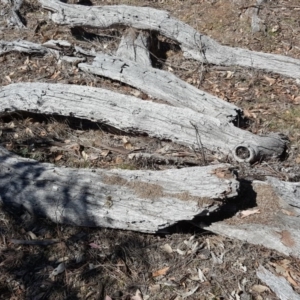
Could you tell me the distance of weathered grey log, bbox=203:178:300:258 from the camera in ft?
13.0

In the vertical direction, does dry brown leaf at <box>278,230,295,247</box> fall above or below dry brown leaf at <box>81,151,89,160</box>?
above

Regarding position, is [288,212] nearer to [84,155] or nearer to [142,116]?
[142,116]

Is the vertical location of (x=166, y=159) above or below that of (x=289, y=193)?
below

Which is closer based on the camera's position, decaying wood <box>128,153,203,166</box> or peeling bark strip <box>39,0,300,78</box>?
decaying wood <box>128,153,203,166</box>

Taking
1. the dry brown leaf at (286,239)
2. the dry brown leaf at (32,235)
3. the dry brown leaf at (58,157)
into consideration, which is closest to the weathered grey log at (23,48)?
the dry brown leaf at (58,157)

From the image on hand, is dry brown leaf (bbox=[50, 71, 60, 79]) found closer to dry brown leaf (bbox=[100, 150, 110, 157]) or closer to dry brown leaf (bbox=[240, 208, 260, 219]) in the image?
dry brown leaf (bbox=[100, 150, 110, 157])

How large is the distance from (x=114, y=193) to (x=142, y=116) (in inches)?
48.6

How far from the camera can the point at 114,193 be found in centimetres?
427

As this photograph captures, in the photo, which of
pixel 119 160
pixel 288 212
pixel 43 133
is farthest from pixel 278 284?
pixel 43 133

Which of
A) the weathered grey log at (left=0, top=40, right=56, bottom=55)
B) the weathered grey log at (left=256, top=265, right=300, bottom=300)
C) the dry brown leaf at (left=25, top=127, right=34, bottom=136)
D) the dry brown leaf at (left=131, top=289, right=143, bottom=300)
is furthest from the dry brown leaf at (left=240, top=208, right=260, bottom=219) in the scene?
the weathered grey log at (left=0, top=40, right=56, bottom=55)

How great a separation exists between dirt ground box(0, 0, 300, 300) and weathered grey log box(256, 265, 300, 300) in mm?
55

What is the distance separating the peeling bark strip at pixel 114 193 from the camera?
400 centimetres

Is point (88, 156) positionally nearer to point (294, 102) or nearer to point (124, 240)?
point (124, 240)

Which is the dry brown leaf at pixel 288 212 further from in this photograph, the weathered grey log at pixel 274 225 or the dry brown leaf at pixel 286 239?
the dry brown leaf at pixel 286 239
